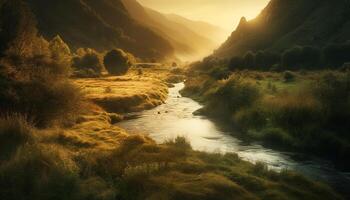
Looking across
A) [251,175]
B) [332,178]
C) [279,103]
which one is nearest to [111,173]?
[251,175]

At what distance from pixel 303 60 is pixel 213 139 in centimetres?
9421

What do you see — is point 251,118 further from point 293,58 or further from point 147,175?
point 293,58

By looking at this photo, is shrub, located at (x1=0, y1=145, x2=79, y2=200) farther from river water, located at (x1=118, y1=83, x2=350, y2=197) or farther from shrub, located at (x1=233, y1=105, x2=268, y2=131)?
shrub, located at (x1=233, y1=105, x2=268, y2=131)

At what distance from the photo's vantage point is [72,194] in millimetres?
21484

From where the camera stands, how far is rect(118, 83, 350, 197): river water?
105 ft

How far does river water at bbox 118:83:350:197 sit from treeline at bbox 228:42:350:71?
212ft

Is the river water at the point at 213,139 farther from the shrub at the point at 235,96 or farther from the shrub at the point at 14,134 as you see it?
the shrub at the point at 14,134

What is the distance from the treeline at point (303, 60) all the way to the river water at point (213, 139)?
212 ft

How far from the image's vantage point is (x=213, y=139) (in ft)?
146

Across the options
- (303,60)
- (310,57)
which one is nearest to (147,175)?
(303,60)

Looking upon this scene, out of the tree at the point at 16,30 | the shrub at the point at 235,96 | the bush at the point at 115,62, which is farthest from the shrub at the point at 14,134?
A: the bush at the point at 115,62

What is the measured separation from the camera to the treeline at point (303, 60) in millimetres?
126312

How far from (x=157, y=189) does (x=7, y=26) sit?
1254 inches

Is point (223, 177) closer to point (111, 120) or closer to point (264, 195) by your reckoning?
point (264, 195)
